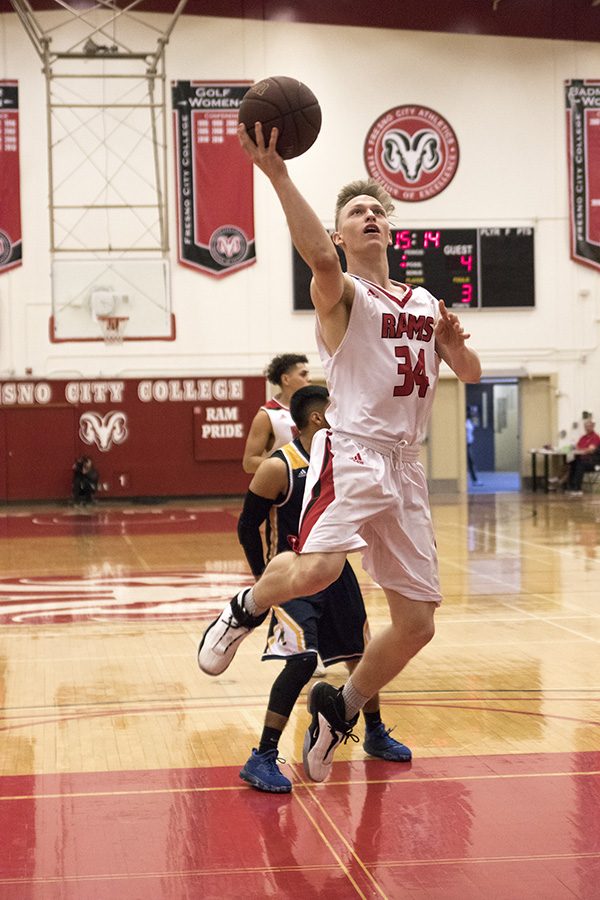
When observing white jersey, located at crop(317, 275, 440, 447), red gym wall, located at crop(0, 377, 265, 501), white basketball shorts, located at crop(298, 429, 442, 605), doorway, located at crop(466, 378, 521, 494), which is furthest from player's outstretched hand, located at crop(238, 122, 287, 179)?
doorway, located at crop(466, 378, 521, 494)

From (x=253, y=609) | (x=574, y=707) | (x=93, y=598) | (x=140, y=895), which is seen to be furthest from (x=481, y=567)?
(x=140, y=895)

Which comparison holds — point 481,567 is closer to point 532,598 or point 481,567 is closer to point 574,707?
point 532,598

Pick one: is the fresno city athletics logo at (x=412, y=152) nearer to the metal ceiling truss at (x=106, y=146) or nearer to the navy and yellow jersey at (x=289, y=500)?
the metal ceiling truss at (x=106, y=146)

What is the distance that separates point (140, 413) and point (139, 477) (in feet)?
3.90

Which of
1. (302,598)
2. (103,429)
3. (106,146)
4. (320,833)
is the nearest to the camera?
(320,833)

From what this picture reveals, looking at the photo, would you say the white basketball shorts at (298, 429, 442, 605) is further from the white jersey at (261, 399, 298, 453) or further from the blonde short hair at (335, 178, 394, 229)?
the white jersey at (261, 399, 298, 453)

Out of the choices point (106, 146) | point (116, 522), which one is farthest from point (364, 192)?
point (106, 146)

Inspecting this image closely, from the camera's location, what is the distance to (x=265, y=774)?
4223 mm

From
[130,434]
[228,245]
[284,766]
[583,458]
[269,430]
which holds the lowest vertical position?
[284,766]

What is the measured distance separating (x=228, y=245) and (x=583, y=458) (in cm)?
776

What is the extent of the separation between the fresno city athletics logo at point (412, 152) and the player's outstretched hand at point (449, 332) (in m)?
18.9

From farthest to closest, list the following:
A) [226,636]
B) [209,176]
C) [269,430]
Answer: [209,176] → [269,430] → [226,636]

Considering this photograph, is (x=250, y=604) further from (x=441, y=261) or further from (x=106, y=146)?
(x=441, y=261)

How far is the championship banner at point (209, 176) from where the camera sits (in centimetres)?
2184
